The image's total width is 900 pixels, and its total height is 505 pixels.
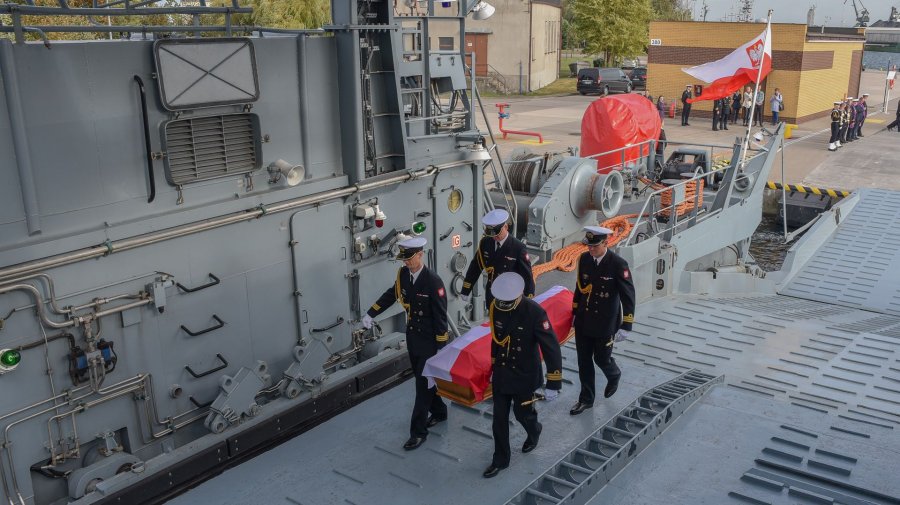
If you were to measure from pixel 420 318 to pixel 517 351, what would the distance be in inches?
36.1

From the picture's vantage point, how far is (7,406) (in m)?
4.96

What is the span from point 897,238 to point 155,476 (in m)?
13.5

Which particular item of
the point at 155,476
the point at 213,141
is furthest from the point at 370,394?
the point at 213,141

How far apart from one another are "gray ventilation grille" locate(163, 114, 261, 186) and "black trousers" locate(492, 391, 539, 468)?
8.50 ft

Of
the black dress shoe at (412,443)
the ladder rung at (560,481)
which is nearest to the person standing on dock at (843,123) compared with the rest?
the black dress shoe at (412,443)

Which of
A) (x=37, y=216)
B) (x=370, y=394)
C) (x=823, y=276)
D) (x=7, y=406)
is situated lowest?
(x=823, y=276)

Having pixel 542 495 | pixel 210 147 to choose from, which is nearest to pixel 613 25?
pixel 210 147

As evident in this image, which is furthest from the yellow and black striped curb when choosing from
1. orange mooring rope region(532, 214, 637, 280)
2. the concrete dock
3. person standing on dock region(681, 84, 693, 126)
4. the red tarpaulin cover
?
person standing on dock region(681, 84, 693, 126)

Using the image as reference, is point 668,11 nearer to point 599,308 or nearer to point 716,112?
point 716,112

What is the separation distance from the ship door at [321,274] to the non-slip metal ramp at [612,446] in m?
2.24

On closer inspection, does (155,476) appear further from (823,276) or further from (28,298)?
(823,276)

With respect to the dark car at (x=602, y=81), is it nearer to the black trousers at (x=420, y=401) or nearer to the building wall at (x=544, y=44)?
the building wall at (x=544, y=44)

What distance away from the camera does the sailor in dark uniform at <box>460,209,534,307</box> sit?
279 inches

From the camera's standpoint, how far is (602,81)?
39.8 meters
